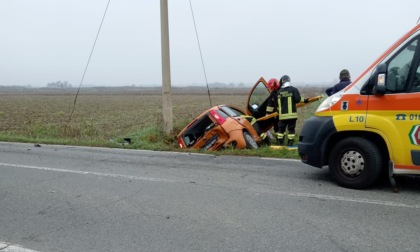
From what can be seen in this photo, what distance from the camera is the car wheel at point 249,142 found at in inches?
362

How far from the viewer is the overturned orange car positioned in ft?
29.9

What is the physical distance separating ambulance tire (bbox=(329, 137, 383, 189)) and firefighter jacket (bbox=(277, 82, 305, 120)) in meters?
3.78

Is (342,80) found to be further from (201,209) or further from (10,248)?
(10,248)

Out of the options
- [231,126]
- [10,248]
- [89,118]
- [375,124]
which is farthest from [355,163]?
[89,118]

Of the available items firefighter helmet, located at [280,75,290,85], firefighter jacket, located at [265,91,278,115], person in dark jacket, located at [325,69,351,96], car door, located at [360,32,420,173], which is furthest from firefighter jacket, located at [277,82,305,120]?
car door, located at [360,32,420,173]

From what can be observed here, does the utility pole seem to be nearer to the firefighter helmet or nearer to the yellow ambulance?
the firefighter helmet

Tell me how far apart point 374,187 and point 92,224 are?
3.77 m

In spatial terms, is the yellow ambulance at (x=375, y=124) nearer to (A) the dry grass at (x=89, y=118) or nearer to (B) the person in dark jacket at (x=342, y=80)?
(B) the person in dark jacket at (x=342, y=80)

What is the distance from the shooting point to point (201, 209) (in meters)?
4.79

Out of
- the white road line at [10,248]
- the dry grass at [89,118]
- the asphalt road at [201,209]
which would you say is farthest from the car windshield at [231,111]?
the white road line at [10,248]

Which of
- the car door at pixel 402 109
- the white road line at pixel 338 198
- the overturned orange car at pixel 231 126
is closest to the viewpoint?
the white road line at pixel 338 198

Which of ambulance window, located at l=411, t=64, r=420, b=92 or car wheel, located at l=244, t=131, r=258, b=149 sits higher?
ambulance window, located at l=411, t=64, r=420, b=92

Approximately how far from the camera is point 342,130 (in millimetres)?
5539

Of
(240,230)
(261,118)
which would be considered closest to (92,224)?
(240,230)
